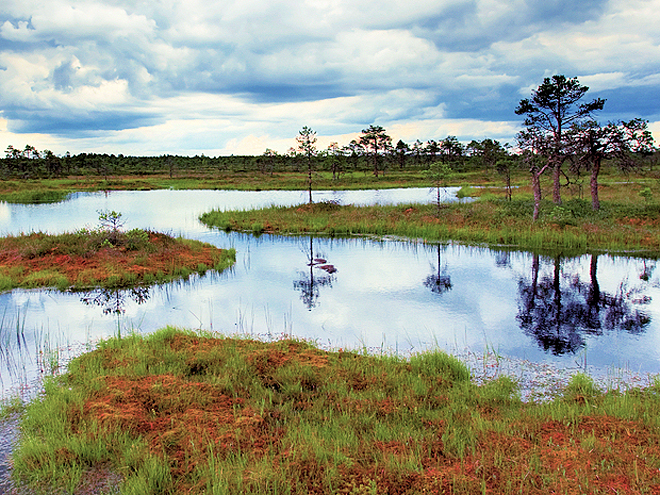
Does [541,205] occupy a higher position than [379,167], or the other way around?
[379,167]

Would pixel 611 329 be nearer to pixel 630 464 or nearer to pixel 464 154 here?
pixel 630 464

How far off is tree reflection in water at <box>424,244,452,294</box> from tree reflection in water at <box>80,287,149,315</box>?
9562 millimetres

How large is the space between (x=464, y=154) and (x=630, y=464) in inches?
5389

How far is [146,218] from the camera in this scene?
3509 centimetres

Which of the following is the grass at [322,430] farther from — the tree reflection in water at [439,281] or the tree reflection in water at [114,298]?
the tree reflection in water at [439,281]

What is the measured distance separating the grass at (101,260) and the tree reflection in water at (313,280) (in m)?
3.69

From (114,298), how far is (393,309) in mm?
8986

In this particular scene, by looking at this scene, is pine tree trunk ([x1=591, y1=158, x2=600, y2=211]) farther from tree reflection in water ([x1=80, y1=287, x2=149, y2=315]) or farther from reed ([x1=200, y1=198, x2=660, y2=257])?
tree reflection in water ([x1=80, y1=287, x2=149, y2=315])

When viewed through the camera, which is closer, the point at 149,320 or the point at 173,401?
the point at 173,401

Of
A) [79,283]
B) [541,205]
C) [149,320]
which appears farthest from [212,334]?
[541,205]

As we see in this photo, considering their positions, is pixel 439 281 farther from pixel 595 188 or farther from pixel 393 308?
pixel 595 188

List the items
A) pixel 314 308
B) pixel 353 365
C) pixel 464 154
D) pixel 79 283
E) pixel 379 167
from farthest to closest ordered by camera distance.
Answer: pixel 464 154 → pixel 379 167 → pixel 79 283 → pixel 314 308 → pixel 353 365

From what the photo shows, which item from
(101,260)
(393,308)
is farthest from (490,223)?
(101,260)

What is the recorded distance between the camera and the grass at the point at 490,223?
72.0 ft
